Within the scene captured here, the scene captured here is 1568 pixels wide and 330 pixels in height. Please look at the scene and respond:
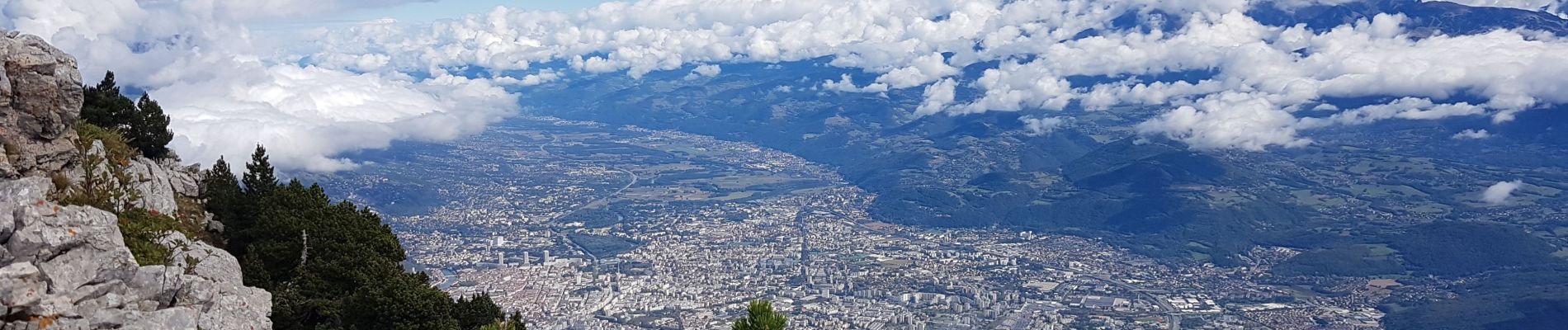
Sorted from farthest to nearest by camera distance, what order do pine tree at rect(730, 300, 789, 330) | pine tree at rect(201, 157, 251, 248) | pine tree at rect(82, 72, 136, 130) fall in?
pine tree at rect(82, 72, 136, 130) → pine tree at rect(201, 157, 251, 248) → pine tree at rect(730, 300, 789, 330)

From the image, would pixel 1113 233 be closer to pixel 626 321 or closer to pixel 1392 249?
pixel 1392 249

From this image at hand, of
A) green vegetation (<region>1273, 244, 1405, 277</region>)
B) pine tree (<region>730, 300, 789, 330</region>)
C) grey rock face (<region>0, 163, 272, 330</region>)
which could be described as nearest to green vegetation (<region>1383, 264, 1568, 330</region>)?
green vegetation (<region>1273, 244, 1405, 277</region>)

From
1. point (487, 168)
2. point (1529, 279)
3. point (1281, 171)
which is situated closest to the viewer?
point (1529, 279)

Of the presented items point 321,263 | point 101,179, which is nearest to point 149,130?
point 101,179

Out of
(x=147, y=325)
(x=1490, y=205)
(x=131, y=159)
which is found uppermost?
(x=131, y=159)

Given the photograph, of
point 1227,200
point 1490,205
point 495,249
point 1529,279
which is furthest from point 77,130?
point 1490,205

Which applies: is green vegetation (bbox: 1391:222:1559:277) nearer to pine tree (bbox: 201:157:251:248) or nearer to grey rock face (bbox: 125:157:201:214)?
pine tree (bbox: 201:157:251:248)

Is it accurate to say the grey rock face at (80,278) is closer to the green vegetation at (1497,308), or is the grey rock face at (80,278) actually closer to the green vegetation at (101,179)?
the green vegetation at (101,179)

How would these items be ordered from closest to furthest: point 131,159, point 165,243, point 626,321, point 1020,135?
1. point 165,243
2. point 131,159
3. point 626,321
4. point 1020,135
